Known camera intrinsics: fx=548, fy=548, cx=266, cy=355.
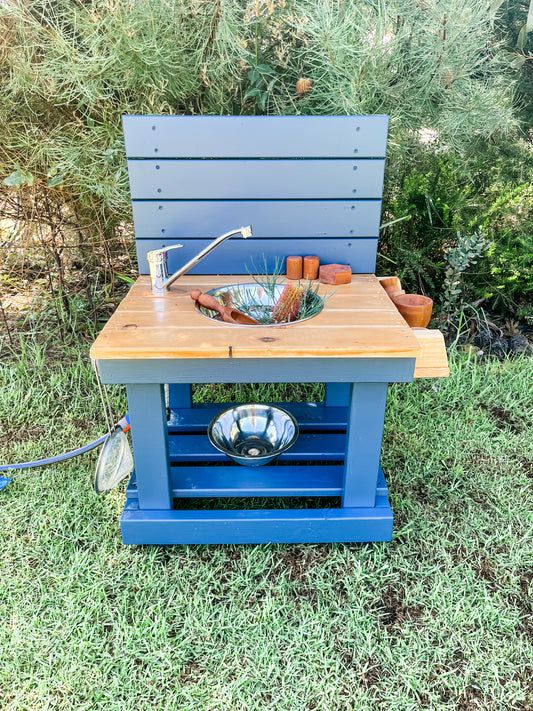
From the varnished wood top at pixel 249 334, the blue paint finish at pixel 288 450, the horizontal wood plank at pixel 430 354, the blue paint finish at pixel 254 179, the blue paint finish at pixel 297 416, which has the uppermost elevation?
the blue paint finish at pixel 254 179

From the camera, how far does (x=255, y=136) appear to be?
6.47 feet

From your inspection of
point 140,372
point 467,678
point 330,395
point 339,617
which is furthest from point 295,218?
point 467,678

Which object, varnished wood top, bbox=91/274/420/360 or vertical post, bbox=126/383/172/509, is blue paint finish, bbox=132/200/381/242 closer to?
varnished wood top, bbox=91/274/420/360

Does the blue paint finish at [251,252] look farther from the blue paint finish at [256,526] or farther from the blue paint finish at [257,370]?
the blue paint finish at [256,526]

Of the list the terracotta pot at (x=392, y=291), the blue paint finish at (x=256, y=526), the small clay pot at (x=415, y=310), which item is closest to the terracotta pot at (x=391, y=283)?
the terracotta pot at (x=392, y=291)

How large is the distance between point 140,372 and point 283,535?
2.35 ft

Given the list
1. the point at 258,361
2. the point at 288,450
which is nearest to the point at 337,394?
the point at 288,450

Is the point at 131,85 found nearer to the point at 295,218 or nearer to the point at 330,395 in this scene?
the point at 295,218

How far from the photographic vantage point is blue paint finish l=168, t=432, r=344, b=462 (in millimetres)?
2002

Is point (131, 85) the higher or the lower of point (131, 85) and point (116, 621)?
the higher

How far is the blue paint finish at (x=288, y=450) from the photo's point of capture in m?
2.00

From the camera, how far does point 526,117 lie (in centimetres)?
295

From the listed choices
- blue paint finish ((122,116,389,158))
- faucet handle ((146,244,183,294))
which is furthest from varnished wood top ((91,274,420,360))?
blue paint finish ((122,116,389,158))

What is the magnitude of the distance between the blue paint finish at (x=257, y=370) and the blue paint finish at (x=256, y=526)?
0.48 m
